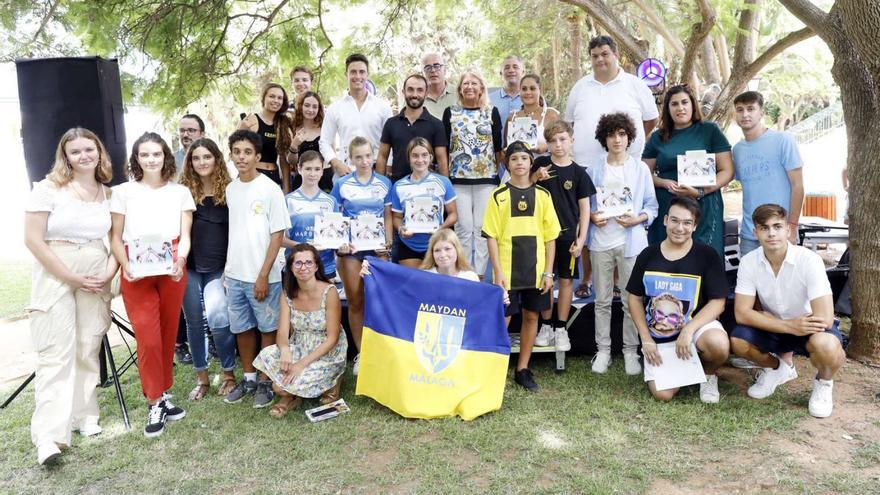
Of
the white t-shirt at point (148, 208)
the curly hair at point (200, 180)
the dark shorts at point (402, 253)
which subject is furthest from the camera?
the dark shorts at point (402, 253)

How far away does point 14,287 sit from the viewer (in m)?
10.0

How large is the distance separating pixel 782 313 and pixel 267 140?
4.28 m

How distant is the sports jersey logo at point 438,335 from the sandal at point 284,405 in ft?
3.07

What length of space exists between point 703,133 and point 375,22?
284 inches

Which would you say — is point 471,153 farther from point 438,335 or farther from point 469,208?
point 438,335

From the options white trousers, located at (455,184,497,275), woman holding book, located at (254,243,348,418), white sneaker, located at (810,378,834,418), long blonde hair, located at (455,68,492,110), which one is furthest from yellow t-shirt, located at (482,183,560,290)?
white sneaker, located at (810,378,834,418)

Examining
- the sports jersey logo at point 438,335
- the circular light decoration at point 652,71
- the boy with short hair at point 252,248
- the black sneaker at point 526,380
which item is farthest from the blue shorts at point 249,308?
the circular light decoration at point 652,71

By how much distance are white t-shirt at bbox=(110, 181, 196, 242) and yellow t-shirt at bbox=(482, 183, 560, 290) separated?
2.11 meters

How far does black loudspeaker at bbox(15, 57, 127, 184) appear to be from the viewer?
4.31 metres

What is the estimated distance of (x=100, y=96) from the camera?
4.43 metres

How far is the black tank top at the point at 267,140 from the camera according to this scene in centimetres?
543

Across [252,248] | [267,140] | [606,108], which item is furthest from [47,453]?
[606,108]

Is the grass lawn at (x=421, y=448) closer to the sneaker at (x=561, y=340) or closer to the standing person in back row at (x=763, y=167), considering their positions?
the sneaker at (x=561, y=340)

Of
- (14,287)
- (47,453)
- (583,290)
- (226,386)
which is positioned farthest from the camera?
(14,287)
